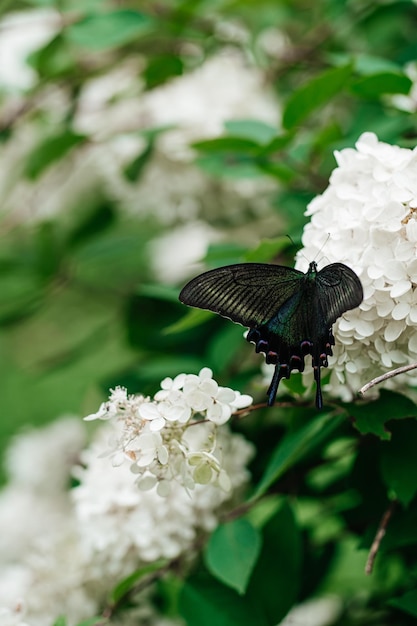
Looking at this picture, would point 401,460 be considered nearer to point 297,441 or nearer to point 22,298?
point 297,441

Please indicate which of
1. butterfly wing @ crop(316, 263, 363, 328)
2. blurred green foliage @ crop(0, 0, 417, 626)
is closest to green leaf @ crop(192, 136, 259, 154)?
blurred green foliage @ crop(0, 0, 417, 626)

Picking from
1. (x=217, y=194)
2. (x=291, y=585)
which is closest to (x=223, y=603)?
(x=291, y=585)

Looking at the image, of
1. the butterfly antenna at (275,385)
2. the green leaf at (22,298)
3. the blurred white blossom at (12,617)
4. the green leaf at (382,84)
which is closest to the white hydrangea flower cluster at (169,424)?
the butterfly antenna at (275,385)

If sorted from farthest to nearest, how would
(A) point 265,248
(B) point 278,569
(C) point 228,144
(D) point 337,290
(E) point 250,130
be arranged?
(E) point 250,130, (C) point 228,144, (B) point 278,569, (A) point 265,248, (D) point 337,290

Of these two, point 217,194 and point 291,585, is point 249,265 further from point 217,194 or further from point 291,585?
point 217,194

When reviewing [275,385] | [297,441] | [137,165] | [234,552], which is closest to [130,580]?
[234,552]

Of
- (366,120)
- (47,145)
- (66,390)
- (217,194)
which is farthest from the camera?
(66,390)
